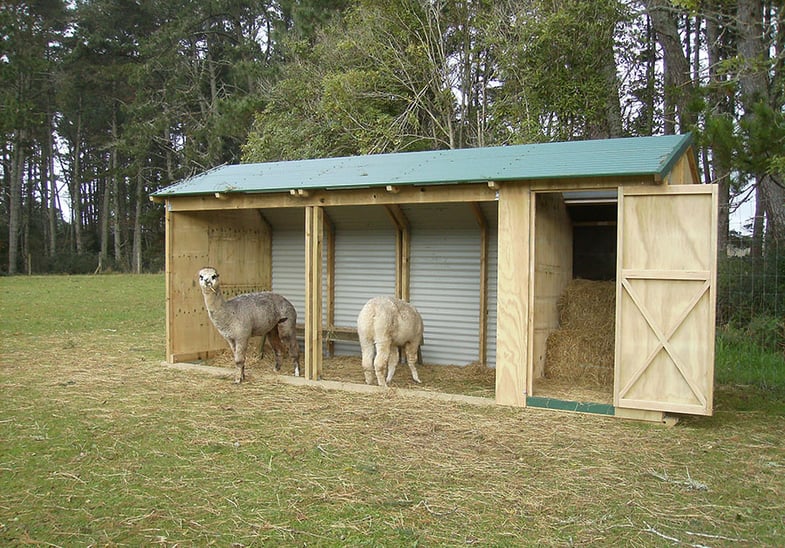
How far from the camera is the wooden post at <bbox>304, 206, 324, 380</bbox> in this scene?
925 cm

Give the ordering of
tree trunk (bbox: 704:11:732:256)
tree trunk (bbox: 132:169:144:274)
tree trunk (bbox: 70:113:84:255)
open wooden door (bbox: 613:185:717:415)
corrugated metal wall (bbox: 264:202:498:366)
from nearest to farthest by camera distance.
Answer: open wooden door (bbox: 613:185:717:415) → tree trunk (bbox: 704:11:732:256) → corrugated metal wall (bbox: 264:202:498:366) → tree trunk (bbox: 132:169:144:274) → tree trunk (bbox: 70:113:84:255)

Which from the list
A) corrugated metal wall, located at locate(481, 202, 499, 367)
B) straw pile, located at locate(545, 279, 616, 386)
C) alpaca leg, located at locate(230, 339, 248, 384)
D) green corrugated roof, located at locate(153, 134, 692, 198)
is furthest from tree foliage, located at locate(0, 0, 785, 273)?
alpaca leg, located at locate(230, 339, 248, 384)

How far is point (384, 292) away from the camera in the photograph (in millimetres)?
11469

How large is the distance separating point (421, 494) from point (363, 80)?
13.8 metres

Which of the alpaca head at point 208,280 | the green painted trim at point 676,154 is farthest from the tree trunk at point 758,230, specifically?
the alpaca head at point 208,280

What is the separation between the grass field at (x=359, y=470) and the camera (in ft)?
14.6

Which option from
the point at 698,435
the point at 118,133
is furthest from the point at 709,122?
the point at 118,133

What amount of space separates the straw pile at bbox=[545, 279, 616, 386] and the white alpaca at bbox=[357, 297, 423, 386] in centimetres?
193

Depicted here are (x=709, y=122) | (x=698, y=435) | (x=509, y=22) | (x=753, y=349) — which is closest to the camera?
(x=698, y=435)

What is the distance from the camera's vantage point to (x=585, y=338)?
29.8 ft

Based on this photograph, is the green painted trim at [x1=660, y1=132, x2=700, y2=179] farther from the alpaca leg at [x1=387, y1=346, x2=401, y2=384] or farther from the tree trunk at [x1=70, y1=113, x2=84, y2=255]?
the tree trunk at [x1=70, y1=113, x2=84, y2=255]

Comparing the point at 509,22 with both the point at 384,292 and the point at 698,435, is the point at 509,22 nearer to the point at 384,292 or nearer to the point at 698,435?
the point at 384,292

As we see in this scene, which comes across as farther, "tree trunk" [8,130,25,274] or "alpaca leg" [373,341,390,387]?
"tree trunk" [8,130,25,274]

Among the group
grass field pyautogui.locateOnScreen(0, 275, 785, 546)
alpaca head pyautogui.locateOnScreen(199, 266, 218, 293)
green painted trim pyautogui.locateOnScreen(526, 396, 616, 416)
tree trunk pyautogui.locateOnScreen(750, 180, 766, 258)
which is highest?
tree trunk pyautogui.locateOnScreen(750, 180, 766, 258)
